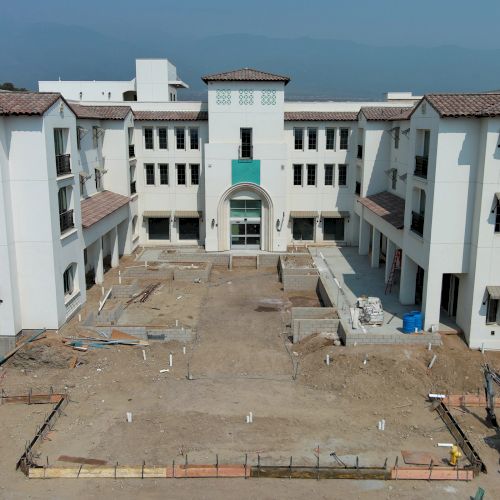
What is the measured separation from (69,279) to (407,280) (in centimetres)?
1748

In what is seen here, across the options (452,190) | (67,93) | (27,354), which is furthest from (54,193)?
(67,93)

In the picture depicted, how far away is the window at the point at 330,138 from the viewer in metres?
43.3

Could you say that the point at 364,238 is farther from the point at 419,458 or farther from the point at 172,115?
the point at 419,458

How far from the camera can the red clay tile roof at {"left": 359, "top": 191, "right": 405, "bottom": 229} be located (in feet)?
107

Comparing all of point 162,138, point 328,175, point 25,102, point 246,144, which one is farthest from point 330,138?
point 25,102

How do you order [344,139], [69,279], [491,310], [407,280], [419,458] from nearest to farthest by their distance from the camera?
1. [419,458]
2. [491,310]
3. [69,279]
4. [407,280]
5. [344,139]

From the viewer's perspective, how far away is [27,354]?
2469cm

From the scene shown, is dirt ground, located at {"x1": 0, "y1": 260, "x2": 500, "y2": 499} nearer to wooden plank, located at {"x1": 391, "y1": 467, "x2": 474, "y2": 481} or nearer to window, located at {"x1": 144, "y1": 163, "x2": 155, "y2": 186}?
wooden plank, located at {"x1": 391, "y1": 467, "x2": 474, "y2": 481}

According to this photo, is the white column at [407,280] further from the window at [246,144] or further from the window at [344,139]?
the window at [344,139]

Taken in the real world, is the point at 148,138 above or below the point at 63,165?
above

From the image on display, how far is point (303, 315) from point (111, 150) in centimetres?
1947

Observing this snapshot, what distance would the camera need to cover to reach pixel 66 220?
94.2 feet

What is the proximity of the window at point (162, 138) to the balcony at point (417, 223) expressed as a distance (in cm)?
2185

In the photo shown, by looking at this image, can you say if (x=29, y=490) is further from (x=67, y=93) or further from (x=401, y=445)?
(x=67, y=93)
